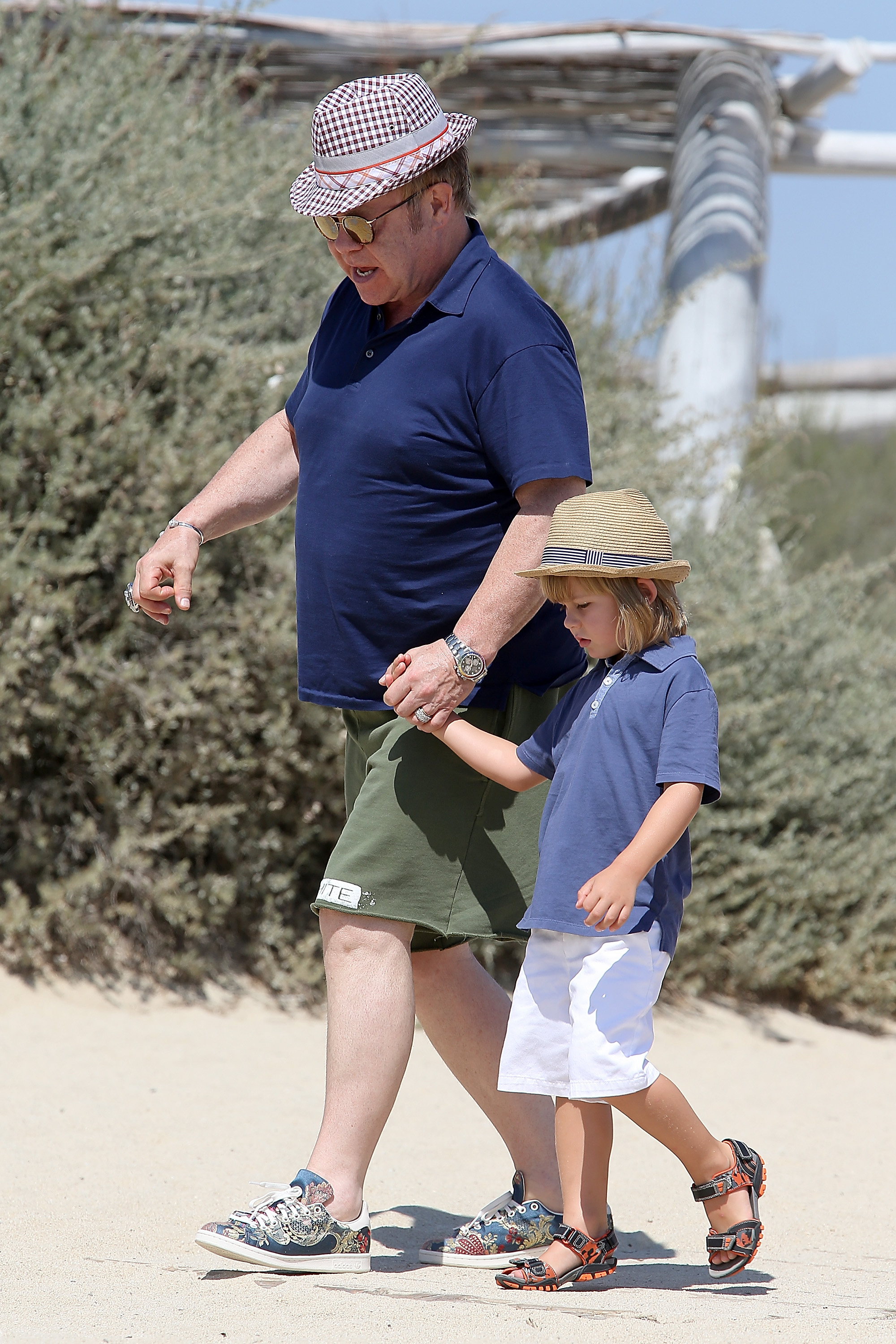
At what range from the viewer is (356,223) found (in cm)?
222

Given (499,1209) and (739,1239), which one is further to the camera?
(499,1209)

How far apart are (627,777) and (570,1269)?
33.0 inches

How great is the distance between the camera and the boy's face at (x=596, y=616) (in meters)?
2.23

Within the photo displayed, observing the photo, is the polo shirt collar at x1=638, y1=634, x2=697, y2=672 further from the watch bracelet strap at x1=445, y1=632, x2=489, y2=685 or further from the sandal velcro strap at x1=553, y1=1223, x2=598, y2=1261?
the sandal velcro strap at x1=553, y1=1223, x2=598, y2=1261

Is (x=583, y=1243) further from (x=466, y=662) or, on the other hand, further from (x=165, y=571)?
(x=165, y=571)

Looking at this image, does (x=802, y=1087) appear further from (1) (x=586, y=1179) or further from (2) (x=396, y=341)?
(2) (x=396, y=341)

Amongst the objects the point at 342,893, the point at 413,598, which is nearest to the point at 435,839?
the point at 342,893

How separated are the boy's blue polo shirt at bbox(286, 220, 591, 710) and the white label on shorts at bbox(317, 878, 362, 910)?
1.08 ft

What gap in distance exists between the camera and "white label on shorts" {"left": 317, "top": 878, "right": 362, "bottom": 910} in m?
2.28

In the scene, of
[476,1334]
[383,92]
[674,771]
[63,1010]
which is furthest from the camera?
[63,1010]

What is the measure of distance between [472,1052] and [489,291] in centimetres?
142

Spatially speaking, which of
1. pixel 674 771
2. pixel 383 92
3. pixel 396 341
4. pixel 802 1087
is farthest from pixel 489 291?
pixel 802 1087

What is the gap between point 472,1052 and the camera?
2.49 metres

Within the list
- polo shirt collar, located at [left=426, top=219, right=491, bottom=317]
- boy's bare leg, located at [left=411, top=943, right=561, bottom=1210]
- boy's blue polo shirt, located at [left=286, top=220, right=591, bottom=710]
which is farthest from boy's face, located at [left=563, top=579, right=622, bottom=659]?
boy's bare leg, located at [left=411, top=943, right=561, bottom=1210]
